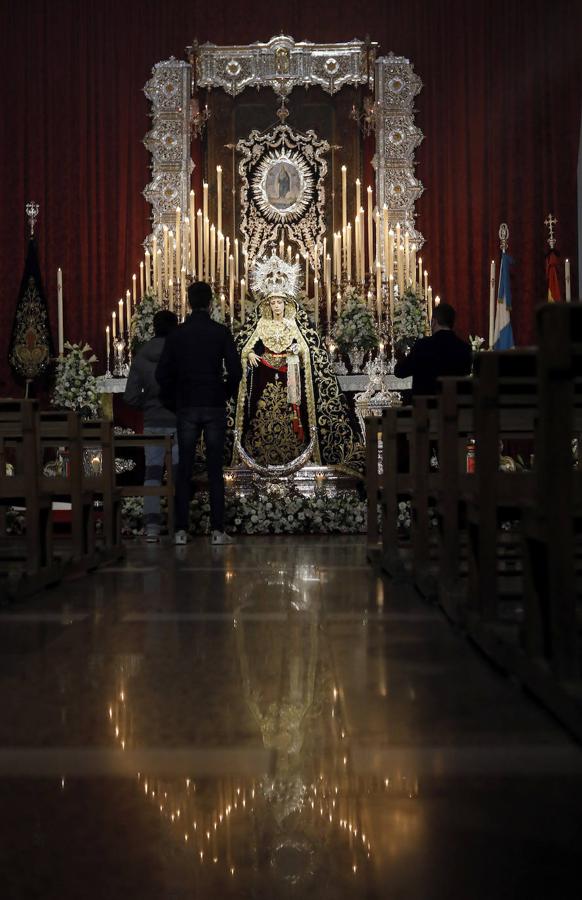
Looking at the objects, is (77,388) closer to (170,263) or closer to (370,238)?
(170,263)

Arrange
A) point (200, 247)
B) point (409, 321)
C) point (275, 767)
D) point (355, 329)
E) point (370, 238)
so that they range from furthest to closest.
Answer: point (200, 247), point (370, 238), point (409, 321), point (355, 329), point (275, 767)

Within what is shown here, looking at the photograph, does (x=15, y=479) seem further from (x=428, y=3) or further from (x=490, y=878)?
(x=428, y=3)

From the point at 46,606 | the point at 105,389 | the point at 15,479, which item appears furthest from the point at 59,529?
the point at 46,606

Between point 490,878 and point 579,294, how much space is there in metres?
10.2

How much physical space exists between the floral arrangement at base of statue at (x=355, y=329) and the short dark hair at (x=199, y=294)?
8.42 feet

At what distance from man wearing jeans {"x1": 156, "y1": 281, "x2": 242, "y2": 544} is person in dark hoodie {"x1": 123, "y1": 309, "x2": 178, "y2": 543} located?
507 mm

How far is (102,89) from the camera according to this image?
1119 cm

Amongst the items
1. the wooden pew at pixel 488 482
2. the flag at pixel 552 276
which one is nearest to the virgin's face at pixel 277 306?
the flag at pixel 552 276

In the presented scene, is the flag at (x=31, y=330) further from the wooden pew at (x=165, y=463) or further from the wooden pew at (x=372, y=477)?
the wooden pew at (x=372, y=477)

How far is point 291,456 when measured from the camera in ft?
28.2

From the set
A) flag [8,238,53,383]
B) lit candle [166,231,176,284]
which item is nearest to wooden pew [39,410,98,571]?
lit candle [166,231,176,284]

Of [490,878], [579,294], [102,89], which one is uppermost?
[102,89]

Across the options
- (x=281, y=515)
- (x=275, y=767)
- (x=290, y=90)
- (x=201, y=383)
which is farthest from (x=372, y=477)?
(x=290, y=90)

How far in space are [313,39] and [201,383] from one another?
5.80 m
